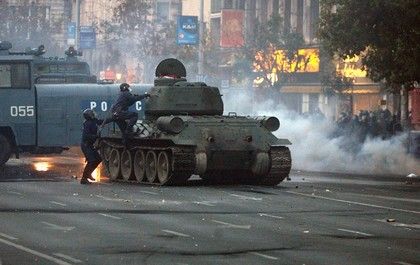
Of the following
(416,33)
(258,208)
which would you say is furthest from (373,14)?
(258,208)

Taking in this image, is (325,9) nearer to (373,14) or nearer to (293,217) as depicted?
(373,14)

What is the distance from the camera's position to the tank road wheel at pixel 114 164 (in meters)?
34.6

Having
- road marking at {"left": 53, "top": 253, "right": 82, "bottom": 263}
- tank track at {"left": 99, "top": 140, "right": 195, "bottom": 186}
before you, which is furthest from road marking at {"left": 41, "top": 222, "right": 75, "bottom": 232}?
tank track at {"left": 99, "top": 140, "right": 195, "bottom": 186}

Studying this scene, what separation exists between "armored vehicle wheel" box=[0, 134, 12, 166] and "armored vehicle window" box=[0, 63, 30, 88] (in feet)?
4.96

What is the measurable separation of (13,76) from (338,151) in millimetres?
10632

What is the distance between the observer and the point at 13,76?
137 feet

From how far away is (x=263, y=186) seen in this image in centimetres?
3247

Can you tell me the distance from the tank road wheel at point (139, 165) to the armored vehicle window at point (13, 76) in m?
8.80

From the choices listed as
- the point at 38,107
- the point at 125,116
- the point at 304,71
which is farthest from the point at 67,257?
the point at 304,71

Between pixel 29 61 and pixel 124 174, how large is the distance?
30.6 ft

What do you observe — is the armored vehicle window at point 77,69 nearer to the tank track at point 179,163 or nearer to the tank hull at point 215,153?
the tank hull at point 215,153

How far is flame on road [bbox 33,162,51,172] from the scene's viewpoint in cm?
4044

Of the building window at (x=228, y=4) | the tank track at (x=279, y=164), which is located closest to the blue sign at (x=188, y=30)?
the building window at (x=228, y=4)

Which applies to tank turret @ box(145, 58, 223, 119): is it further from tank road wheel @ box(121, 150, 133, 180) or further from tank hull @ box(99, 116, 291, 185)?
tank road wheel @ box(121, 150, 133, 180)
